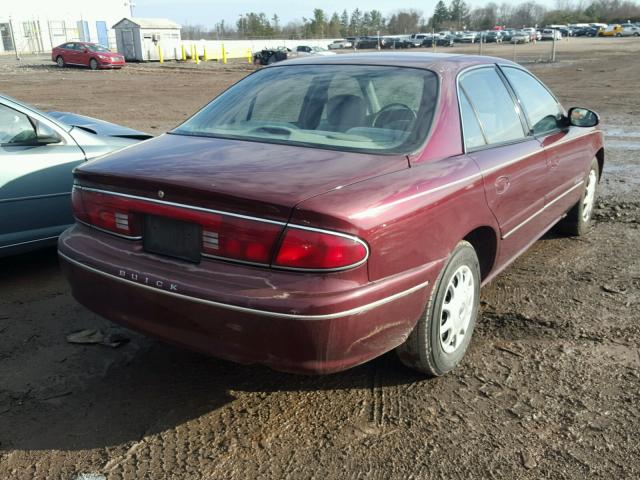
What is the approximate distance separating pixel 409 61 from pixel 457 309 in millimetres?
1540

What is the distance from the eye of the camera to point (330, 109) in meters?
3.54

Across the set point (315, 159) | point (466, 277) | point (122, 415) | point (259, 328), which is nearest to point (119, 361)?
point (122, 415)

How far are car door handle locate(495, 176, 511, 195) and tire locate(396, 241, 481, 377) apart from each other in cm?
45

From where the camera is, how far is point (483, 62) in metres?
4.05

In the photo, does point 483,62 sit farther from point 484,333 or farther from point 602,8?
point 602,8

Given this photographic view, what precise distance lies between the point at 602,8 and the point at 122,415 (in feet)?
503

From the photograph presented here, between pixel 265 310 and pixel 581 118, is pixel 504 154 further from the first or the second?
pixel 265 310

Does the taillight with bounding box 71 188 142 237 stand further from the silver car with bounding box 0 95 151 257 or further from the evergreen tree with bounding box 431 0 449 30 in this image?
the evergreen tree with bounding box 431 0 449 30

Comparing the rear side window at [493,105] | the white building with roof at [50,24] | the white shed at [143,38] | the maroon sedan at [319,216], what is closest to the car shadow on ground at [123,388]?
the maroon sedan at [319,216]

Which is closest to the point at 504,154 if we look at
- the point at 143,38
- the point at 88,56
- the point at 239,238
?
the point at 239,238

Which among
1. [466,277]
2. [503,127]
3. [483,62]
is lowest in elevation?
[466,277]

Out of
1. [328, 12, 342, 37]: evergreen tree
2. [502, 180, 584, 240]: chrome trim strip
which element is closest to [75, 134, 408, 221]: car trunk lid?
[502, 180, 584, 240]: chrome trim strip

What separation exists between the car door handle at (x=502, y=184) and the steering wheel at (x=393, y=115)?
2.04 ft

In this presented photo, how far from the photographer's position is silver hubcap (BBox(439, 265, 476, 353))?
10.4 feet
